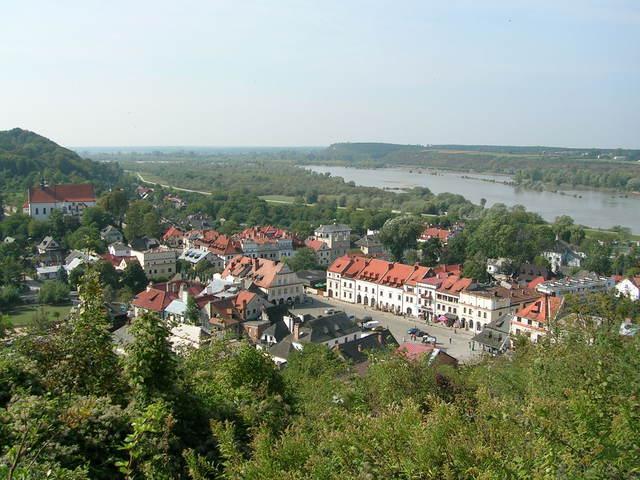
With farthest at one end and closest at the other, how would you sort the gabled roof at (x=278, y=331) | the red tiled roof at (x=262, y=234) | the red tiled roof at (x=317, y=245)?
the red tiled roof at (x=317, y=245)
the red tiled roof at (x=262, y=234)
the gabled roof at (x=278, y=331)

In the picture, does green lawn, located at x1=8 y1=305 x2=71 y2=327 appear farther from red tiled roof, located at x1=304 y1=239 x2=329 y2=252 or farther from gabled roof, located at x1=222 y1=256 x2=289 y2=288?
red tiled roof, located at x1=304 y1=239 x2=329 y2=252

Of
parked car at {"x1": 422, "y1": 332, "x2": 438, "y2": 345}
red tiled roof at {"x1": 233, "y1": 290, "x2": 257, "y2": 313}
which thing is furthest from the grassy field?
red tiled roof at {"x1": 233, "y1": 290, "x2": 257, "y2": 313}

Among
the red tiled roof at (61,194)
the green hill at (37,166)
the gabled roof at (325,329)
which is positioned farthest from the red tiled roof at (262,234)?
the green hill at (37,166)

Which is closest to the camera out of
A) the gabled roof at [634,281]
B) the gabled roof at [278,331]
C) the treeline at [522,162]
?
the gabled roof at [278,331]

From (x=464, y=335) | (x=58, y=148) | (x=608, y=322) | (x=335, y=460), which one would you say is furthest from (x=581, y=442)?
(x=58, y=148)

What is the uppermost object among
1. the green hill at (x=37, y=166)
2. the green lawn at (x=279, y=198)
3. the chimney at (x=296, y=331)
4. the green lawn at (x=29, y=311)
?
the green hill at (x=37, y=166)

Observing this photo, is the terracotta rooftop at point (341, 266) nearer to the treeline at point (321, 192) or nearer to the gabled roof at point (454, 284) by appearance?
the gabled roof at point (454, 284)

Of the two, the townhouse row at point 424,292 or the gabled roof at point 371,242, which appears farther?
the gabled roof at point 371,242

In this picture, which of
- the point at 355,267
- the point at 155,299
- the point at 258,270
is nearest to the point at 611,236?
the point at 355,267
